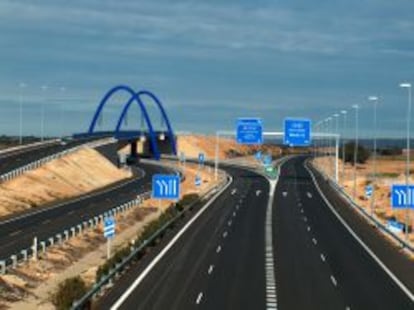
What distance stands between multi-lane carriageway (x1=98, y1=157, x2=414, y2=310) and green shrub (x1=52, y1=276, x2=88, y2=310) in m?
1.07

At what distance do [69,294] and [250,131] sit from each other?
219 feet

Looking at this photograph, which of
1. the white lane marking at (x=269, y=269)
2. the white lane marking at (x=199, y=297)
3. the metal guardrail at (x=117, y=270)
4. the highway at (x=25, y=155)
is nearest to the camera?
the metal guardrail at (x=117, y=270)

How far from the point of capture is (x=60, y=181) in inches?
3969

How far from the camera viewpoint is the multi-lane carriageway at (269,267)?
32891 millimetres

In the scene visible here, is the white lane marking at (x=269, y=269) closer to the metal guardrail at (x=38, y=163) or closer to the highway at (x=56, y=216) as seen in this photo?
the highway at (x=56, y=216)

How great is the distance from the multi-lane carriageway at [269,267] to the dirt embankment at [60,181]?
1692 centimetres

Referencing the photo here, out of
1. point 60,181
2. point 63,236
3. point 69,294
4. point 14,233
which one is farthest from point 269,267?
point 60,181

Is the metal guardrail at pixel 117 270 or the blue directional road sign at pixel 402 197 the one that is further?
the blue directional road sign at pixel 402 197

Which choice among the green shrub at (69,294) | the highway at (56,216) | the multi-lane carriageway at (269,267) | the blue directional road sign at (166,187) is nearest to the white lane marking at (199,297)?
the multi-lane carriageway at (269,267)

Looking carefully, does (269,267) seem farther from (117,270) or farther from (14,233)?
(14,233)

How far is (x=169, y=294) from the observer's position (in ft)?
111

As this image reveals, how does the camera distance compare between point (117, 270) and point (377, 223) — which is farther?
point (377, 223)

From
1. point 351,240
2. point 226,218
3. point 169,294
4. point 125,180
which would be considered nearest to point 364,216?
point 226,218

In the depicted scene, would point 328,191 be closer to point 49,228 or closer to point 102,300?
point 49,228
